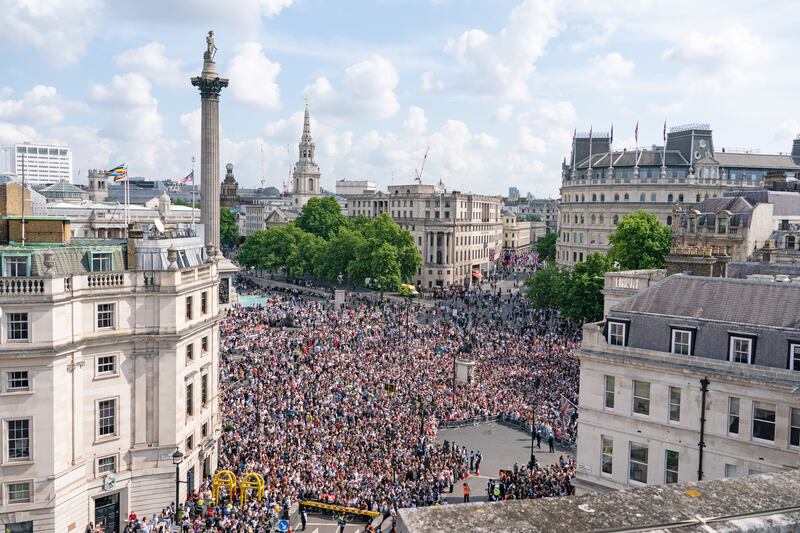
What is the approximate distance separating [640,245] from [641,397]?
4728cm

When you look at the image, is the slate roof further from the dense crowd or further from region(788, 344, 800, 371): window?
the dense crowd

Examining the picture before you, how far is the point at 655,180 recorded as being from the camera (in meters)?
102

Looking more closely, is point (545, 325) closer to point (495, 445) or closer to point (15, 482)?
point (495, 445)

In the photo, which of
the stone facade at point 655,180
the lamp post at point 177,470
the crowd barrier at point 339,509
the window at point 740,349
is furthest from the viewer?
the stone facade at point 655,180

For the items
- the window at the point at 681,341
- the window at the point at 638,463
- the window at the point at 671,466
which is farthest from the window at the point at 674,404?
the window at the point at 638,463

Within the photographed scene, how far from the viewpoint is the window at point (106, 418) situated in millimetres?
30828

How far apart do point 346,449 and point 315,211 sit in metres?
110

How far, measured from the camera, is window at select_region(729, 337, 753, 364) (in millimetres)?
26734

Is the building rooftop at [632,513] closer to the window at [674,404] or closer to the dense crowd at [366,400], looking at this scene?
the window at [674,404]

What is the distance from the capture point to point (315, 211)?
14525 centimetres

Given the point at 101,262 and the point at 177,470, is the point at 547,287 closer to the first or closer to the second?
the point at 101,262

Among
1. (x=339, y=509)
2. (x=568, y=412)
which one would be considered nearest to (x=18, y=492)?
(x=339, y=509)

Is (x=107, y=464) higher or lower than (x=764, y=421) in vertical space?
lower

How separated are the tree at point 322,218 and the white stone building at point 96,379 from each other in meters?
107
